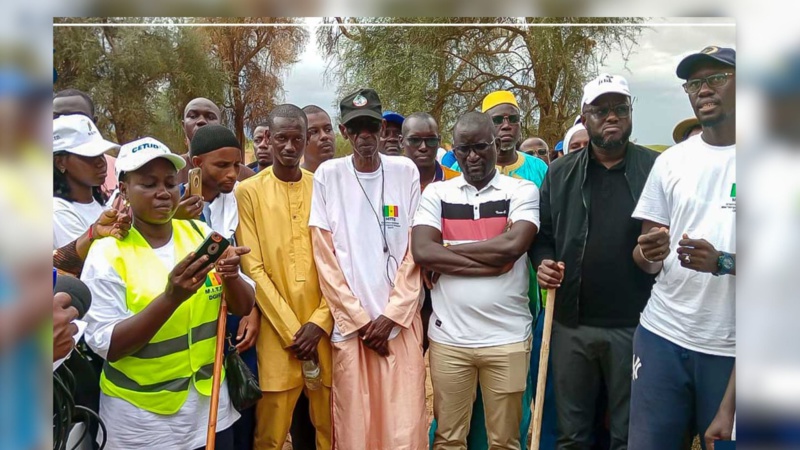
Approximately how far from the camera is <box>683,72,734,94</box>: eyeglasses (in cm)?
289

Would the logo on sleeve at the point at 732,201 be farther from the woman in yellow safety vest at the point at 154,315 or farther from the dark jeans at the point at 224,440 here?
the dark jeans at the point at 224,440

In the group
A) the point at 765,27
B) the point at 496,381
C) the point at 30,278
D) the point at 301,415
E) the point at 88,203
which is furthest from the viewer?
the point at 301,415

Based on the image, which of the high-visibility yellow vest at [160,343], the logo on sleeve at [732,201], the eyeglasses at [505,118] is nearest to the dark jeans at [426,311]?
the eyeglasses at [505,118]

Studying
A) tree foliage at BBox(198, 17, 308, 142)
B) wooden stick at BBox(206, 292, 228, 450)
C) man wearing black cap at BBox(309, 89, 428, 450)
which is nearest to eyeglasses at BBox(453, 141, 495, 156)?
man wearing black cap at BBox(309, 89, 428, 450)

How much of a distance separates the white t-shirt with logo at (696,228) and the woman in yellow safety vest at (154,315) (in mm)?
1947

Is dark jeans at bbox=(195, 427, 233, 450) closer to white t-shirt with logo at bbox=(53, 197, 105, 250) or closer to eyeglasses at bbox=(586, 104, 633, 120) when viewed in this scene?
white t-shirt with logo at bbox=(53, 197, 105, 250)

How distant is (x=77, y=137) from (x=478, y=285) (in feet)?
6.46

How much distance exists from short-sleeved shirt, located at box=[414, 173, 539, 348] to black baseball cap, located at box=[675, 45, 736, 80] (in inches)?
34.3

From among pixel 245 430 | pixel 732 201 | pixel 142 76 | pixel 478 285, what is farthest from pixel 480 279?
pixel 142 76

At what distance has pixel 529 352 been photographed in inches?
134

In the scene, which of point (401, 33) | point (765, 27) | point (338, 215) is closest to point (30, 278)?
point (338, 215)

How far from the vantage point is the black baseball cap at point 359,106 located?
11.1 feet

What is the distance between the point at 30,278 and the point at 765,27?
2.74 meters

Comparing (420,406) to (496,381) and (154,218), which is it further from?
(154,218)
